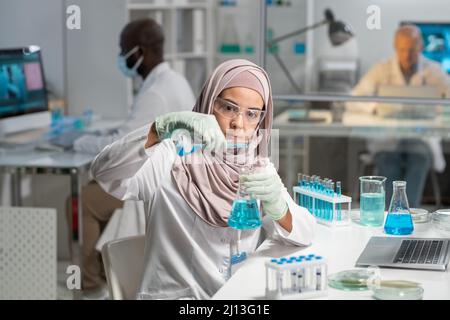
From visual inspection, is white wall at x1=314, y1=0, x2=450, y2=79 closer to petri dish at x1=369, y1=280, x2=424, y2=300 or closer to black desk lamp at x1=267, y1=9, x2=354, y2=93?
black desk lamp at x1=267, y1=9, x2=354, y2=93

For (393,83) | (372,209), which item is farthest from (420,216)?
(393,83)

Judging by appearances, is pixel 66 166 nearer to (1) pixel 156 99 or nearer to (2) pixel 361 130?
(1) pixel 156 99

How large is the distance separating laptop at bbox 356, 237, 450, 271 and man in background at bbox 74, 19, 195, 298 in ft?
4.02

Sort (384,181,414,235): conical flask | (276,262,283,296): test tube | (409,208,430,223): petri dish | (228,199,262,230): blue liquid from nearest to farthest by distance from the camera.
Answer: (276,262,283,296): test tube, (228,199,262,230): blue liquid, (384,181,414,235): conical flask, (409,208,430,223): petri dish

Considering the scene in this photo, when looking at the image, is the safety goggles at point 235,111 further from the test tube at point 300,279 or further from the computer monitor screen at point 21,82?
the computer monitor screen at point 21,82

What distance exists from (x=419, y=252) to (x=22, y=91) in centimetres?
200

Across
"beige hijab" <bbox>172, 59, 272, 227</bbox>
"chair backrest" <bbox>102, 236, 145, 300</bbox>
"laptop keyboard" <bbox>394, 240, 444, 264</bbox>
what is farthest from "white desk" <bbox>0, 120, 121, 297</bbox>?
"laptop keyboard" <bbox>394, 240, 444, 264</bbox>

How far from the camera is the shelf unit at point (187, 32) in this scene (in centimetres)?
368

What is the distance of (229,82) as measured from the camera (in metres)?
1.88

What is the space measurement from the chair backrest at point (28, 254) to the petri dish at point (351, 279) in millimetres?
1459

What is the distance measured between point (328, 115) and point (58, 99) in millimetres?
1432

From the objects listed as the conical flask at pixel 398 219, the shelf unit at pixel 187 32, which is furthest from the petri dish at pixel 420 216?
the shelf unit at pixel 187 32

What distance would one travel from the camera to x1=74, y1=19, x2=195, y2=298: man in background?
296cm

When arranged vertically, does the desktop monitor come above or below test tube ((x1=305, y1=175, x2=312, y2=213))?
above
